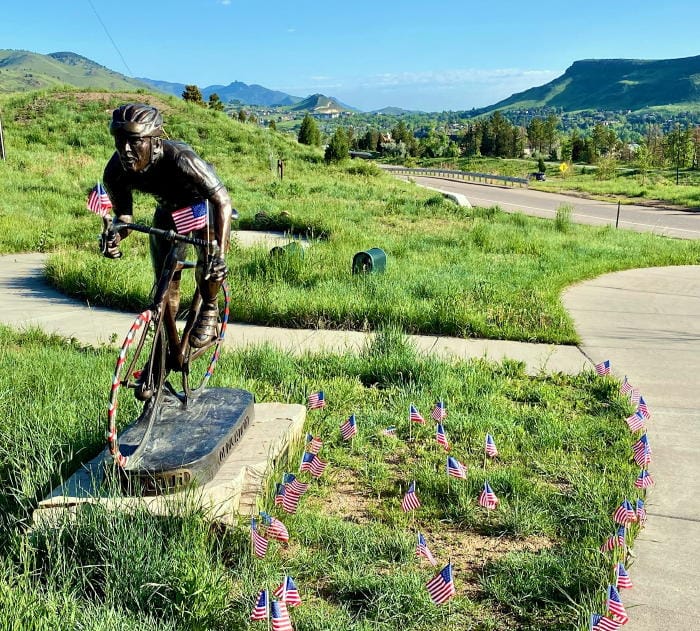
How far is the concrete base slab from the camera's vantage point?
3102 millimetres

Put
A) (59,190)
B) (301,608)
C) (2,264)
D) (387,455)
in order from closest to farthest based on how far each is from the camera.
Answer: (301,608) → (387,455) → (2,264) → (59,190)

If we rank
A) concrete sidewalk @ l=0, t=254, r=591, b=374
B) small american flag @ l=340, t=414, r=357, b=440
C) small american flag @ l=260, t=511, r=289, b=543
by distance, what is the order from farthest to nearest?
concrete sidewalk @ l=0, t=254, r=591, b=374 → small american flag @ l=340, t=414, r=357, b=440 → small american flag @ l=260, t=511, r=289, b=543

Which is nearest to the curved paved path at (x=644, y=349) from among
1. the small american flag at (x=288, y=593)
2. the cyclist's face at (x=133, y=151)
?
the small american flag at (x=288, y=593)

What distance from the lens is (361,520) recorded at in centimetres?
365

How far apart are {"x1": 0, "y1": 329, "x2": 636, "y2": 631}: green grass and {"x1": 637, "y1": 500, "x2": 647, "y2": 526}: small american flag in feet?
0.51

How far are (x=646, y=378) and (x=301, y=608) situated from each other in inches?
164

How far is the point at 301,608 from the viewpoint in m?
2.88

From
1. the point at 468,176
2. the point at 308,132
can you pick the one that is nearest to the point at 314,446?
the point at 308,132

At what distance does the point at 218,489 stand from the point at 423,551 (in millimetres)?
1032

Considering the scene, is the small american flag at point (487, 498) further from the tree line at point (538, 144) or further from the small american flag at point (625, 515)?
the tree line at point (538, 144)

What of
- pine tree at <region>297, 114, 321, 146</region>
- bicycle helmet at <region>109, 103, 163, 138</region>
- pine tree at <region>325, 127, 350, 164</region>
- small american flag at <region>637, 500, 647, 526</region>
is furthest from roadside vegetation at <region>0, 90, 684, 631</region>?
pine tree at <region>297, 114, 321, 146</region>

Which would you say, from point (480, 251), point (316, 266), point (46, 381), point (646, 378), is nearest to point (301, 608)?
point (46, 381)

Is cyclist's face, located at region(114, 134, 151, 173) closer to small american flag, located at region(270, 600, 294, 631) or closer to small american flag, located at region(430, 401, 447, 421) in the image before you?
small american flag, located at region(270, 600, 294, 631)

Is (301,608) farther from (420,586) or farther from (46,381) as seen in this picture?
(46,381)
